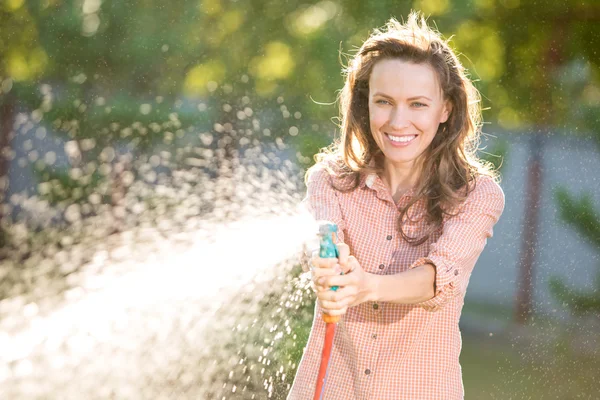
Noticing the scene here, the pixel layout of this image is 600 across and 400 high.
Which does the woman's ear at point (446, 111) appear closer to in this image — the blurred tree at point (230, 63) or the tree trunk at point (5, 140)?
the blurred tree at point (230, 63)

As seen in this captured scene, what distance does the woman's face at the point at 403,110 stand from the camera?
93.9 inches

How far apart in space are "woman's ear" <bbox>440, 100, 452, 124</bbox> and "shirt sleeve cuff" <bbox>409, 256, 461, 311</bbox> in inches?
20.5

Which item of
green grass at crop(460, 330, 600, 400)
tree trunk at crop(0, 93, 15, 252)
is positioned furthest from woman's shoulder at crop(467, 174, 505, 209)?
tree trunk at crop(0, 93, 15, 252)

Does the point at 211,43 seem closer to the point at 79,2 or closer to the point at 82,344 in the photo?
the point at 79,2

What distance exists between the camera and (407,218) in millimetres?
2408

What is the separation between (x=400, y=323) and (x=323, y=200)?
1.25 ft

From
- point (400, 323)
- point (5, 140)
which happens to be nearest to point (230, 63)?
point (5, 140)

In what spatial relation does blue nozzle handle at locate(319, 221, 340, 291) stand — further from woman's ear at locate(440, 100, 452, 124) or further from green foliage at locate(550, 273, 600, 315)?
green foliage at locate(550, 273, 600, 315)

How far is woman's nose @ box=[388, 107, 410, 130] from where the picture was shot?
2.36 metres

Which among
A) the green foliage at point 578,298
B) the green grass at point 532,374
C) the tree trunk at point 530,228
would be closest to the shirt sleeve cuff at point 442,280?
the green grass at point 532,374

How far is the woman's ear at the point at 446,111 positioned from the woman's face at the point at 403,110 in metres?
→ 0.10

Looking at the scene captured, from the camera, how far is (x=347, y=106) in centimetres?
274

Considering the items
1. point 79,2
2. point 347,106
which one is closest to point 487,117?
point 79,2

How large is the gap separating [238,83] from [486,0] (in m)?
2.13
